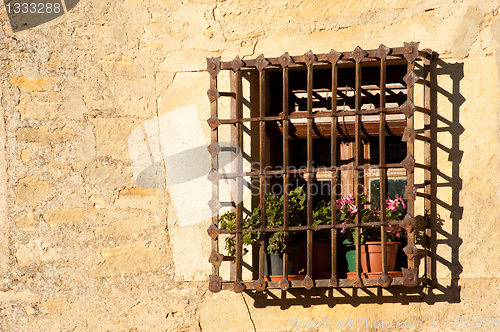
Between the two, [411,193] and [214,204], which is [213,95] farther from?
[411,193]

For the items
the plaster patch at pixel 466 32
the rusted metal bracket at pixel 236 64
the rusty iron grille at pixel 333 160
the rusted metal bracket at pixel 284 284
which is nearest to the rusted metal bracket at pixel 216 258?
the rusty iron grille at pixel 333 160

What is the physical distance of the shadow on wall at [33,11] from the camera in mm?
3213

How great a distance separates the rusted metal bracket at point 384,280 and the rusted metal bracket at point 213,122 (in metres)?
1.09

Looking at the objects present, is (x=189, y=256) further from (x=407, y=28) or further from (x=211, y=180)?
(x=407, y=28)

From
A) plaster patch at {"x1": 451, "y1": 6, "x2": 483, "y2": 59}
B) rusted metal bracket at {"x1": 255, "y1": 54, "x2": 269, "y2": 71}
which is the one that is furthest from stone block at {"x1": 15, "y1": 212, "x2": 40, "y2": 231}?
plaster patch at {"x1": 451, "y1": 6, "x2": 483, "y2": 59}

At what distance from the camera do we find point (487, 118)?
2.79m

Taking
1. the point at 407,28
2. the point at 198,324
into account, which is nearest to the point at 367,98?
the point at 407,28

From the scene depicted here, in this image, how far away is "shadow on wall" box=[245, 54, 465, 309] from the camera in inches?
107

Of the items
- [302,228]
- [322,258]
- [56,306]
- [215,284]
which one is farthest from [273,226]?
[56,306]

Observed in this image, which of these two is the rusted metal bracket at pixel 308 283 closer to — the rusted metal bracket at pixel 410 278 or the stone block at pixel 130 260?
the rusted metal bracket at pixel 410 278

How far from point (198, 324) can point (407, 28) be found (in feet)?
6.15

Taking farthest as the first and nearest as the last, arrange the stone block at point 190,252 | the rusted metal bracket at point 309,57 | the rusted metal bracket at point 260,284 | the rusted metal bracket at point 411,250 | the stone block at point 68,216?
the stone block at point 68,216 → the stone block at point 190,252 → the rusted metal bracket at point 309,57 → the rusted metal bracket at point 260,284 → the rusted metal bracket at point 411,250

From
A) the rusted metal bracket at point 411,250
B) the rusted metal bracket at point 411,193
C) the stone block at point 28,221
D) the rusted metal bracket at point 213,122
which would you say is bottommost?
the rusted metal bracket at point 411,250

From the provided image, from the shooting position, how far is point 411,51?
2727mm
